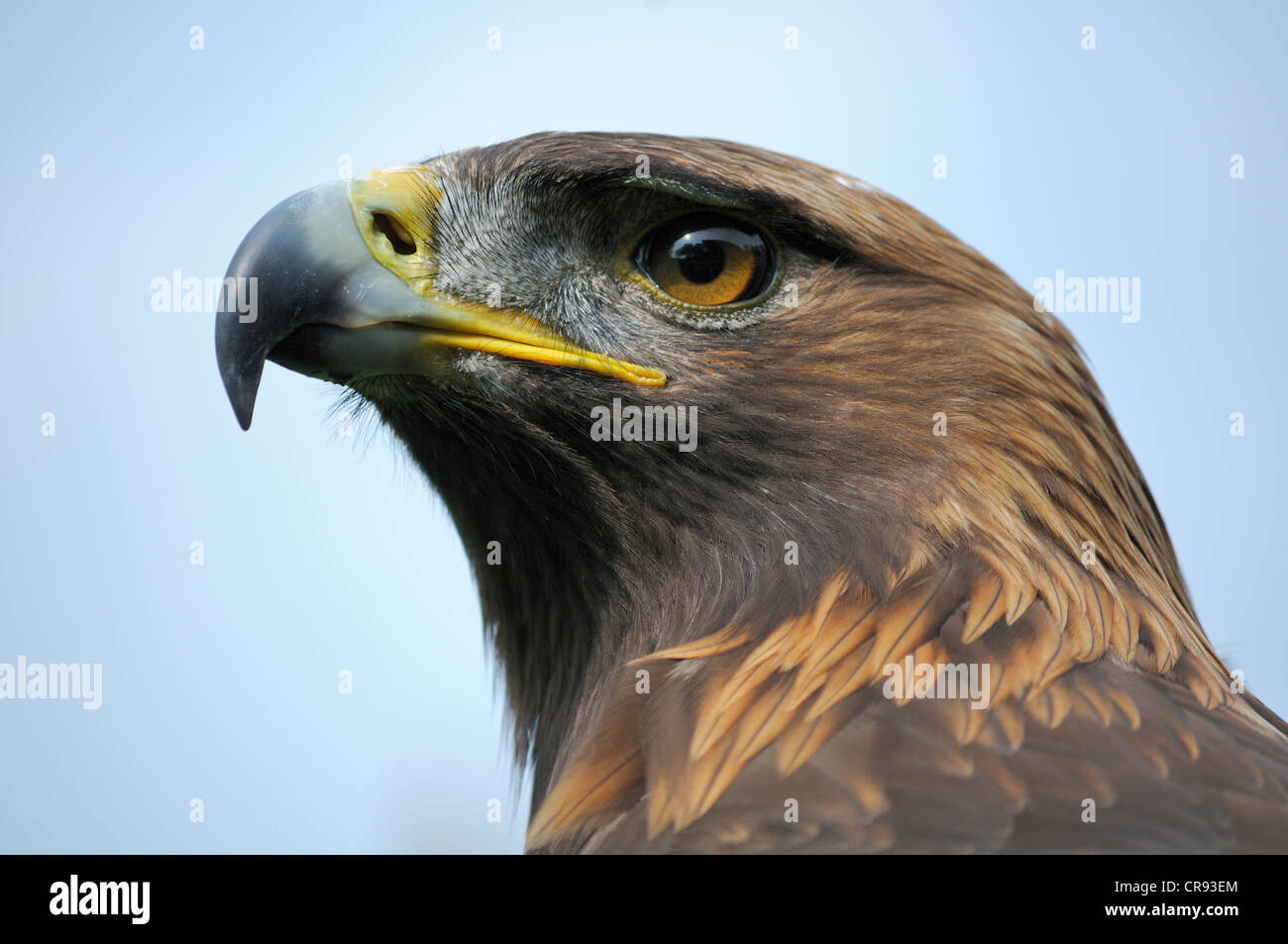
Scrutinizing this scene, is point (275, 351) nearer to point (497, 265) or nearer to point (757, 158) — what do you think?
point (497, 265)

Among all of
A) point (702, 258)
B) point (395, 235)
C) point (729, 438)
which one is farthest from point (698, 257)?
point (395, 235)

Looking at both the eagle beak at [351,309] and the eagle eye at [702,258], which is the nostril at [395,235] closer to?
the eagle beak at [351,309]

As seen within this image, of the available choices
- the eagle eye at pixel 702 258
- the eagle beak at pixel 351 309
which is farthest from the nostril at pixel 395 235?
the eagle eye at pixel 702 258

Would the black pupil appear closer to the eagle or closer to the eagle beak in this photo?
the eagle

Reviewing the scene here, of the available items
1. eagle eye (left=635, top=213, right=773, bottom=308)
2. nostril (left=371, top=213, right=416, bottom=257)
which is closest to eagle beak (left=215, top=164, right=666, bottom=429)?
nostril (left=371, top=213, right=416, bottom=257)

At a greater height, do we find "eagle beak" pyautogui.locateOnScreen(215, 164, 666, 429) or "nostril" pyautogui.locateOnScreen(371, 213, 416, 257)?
"nostril" pyautogui.locateOnScreen(371, 213, 416, 257)

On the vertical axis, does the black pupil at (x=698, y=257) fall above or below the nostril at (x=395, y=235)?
below

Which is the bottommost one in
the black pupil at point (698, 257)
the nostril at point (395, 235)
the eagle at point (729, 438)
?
the eagle at point (729, 438)

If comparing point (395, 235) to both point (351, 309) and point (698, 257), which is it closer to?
point (351, 309)
